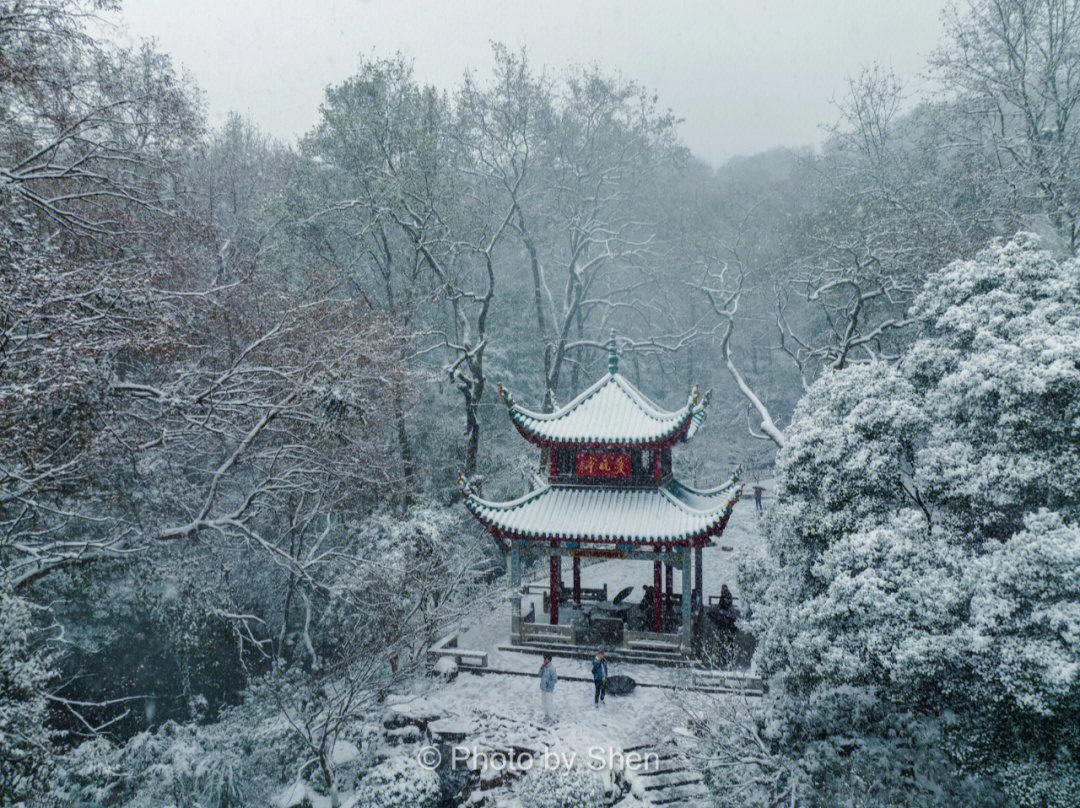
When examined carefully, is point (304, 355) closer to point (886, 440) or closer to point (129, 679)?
point (129, 679)

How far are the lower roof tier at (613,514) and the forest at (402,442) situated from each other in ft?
4.39

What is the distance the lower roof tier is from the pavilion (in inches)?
0.8

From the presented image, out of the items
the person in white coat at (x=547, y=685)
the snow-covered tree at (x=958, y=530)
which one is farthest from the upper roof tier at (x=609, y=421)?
the person in white coat at (x=547, y=685)

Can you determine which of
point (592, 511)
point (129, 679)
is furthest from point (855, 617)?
point (129, 679)

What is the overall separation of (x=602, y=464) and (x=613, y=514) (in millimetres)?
1294

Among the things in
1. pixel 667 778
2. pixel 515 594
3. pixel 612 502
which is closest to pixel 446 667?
pixel 515 594

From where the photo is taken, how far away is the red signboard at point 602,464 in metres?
13.3

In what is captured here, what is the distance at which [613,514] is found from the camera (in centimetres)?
1251

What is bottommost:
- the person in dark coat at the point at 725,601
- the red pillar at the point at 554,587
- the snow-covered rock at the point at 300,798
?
the snow-covered rock at the point at 300,798

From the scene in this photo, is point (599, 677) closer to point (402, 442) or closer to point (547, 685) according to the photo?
point (547, 685)

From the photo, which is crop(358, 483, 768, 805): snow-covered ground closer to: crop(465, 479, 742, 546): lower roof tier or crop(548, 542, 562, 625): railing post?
crop(548, 542, 562, 625): railing post

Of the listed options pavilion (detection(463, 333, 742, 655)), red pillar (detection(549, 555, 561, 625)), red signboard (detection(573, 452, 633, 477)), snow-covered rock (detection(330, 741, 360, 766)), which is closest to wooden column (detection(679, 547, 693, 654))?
pavilion (detection(463, 333, 742, 655))

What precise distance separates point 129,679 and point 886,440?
17667 millimetres

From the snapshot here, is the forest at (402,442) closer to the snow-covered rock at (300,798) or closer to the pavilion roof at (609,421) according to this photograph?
the snow-covered rock at (300,798)
